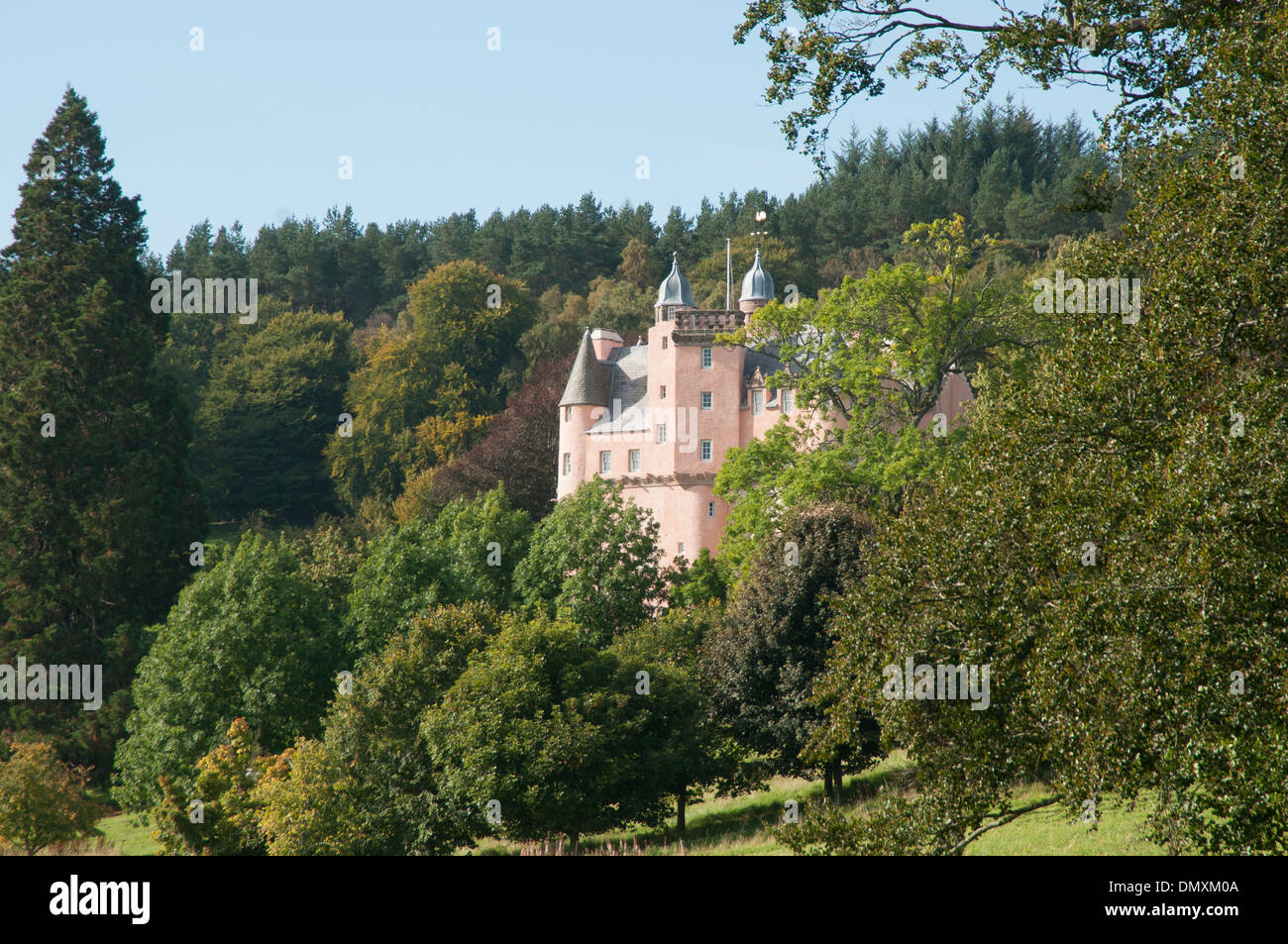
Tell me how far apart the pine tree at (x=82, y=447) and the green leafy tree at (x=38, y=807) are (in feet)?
44.4

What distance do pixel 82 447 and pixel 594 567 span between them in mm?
25765

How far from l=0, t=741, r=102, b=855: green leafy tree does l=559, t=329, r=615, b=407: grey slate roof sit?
3695cm

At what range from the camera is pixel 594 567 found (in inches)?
2067

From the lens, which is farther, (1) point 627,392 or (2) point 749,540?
(1) point 627,392

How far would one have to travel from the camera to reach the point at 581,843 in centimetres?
3525

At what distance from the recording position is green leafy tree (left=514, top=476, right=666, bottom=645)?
5131 centimetres

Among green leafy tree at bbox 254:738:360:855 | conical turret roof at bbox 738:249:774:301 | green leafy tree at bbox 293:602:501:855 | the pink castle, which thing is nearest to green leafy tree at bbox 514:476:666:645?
the pink castle

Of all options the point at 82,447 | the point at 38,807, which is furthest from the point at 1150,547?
the point at 82,447

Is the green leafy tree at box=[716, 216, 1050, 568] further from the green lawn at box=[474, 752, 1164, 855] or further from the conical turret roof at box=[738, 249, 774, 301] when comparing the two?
the conical turret roof at box=[738, 249, 774, 301]

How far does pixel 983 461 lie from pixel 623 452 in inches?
2026

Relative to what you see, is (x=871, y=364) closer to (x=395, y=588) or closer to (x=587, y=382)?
(x=395, y=588)

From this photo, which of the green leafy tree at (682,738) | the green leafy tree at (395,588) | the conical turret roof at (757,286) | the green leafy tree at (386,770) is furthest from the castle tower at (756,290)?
the green leafy tree at (386,770)

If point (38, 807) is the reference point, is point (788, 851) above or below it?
above

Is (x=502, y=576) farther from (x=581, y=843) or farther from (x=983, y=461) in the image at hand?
(x=983, y=461)
